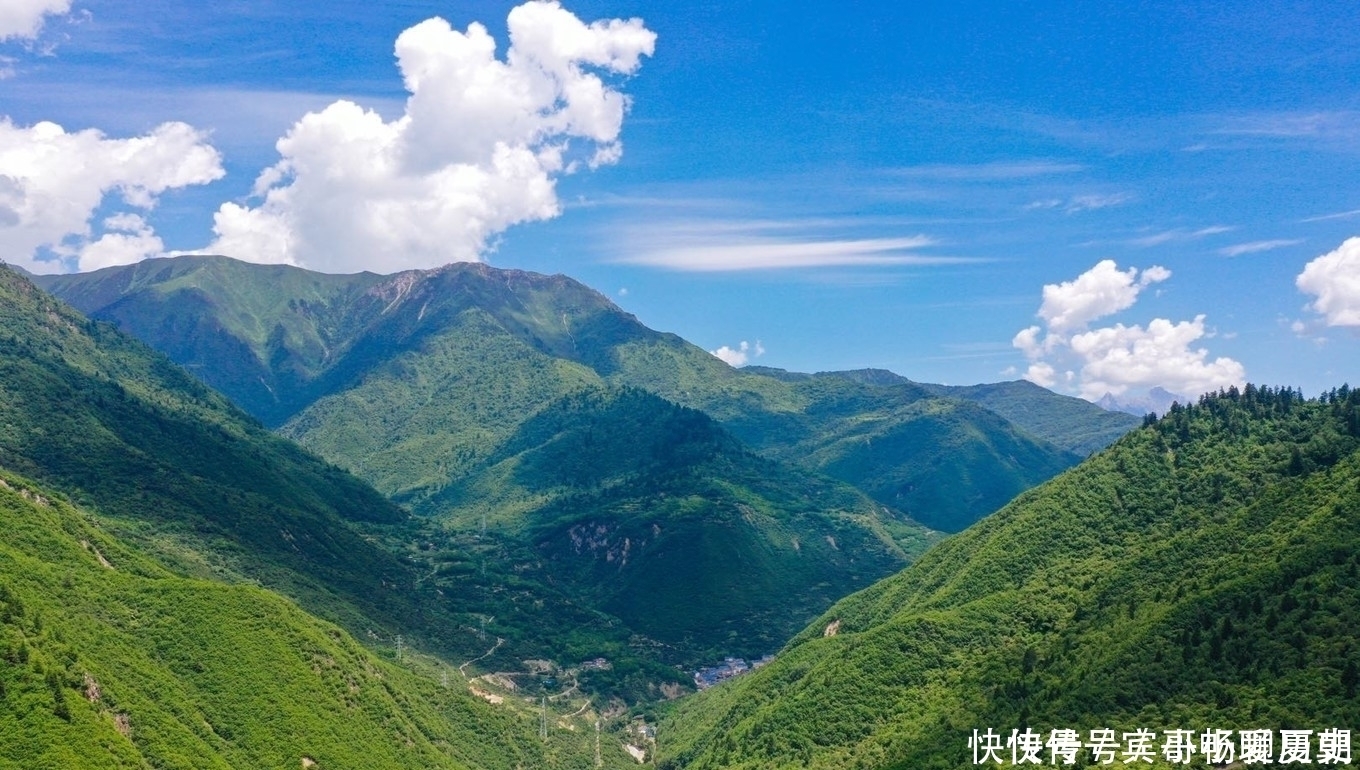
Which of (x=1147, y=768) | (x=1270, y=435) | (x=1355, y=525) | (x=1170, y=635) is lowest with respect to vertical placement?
(x=1147, y=768)

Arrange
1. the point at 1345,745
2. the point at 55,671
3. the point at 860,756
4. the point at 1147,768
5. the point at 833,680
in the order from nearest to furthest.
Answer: the point at 1345,745 → the point at 1147,768 → the point at 55,671 → the point at 860,756 → the point at 833,680

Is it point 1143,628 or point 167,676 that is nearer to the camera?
point 1143,628

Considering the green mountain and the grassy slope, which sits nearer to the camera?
the grassy slope

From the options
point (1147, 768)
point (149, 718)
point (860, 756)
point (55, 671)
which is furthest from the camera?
point (860, 756)

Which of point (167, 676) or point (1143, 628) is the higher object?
point (1143, 628)

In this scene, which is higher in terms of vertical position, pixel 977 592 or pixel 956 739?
pixel 977 592

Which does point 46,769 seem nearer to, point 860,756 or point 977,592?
point 860,756

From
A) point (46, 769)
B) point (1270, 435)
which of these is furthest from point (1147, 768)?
point (46, 769)

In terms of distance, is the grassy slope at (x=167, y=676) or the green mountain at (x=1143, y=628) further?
the green mountain at (x=1143, y=628)
